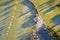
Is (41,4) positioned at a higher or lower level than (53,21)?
higher

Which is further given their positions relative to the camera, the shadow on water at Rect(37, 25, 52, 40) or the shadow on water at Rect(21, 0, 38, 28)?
the shadow on water at Rect(21, 0, 38, 28)

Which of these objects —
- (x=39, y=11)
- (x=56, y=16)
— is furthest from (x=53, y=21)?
(x=39, y=11)

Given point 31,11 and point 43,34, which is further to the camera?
point 31,11

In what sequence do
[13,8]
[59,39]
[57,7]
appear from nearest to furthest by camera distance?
[59,39] < [57,7] < [13,8]

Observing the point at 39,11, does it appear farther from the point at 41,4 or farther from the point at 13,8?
the point at 13,8

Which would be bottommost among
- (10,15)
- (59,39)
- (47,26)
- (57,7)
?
(59,39)

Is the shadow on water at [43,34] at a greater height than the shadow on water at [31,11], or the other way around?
the shadow on water at [31,11]

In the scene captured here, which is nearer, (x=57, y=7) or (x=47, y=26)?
(x=47, y=26)

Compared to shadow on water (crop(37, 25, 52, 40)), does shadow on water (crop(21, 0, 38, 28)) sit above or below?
above

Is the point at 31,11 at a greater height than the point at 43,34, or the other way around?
the point at 31,11

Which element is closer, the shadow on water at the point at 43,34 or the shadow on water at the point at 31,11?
the shadow on water at the point at 43,34

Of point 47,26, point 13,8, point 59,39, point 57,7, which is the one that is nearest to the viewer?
point 59,39
